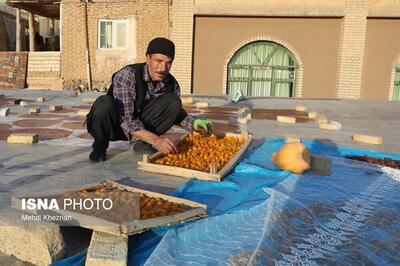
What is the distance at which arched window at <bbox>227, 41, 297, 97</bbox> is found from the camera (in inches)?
528

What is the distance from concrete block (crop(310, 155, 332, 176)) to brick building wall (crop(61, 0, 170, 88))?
465 inches

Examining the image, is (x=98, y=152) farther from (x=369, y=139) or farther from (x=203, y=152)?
(x=369, y=139)

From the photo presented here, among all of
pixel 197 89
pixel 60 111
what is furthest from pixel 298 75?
pixel 60 111

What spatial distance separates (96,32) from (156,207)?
1378 centimetres

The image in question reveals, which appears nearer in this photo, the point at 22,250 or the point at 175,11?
the point at 22,250

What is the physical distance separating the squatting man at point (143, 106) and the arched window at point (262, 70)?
10.3 meters

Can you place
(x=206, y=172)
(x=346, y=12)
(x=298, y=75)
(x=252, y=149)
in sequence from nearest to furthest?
(x=206, y=172) → (x=252, y=149) → (x=346, y=12) → (x=298, y=75)

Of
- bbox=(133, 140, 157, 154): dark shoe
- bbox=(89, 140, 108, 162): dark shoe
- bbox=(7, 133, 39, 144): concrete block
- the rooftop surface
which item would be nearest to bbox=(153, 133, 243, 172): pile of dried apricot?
the rooftop surface

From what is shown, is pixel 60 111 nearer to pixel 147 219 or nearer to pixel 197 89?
pixel 147 219

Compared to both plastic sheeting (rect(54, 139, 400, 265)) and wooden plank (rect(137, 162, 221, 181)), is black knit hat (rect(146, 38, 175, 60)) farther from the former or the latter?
plastic sheeting (rect(54, 139, 400, 265))

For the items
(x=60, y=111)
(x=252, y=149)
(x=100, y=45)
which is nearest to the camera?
(x=252, y=149)

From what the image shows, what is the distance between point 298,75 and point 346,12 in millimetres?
2614

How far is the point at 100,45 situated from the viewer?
14562 mm

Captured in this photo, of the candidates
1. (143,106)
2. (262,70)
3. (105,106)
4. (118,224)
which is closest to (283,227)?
(118,224)
